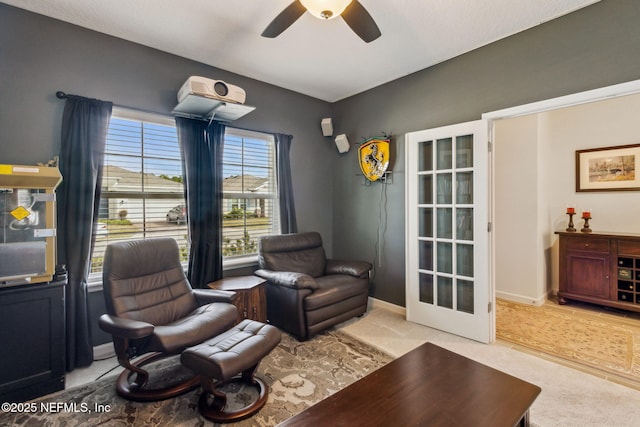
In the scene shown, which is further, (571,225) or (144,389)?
(571,225)

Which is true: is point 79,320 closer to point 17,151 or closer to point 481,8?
point 17,151

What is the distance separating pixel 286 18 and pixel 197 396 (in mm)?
2578

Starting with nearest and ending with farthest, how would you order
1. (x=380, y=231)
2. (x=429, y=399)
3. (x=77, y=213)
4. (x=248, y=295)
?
1. (x=429, y=399)
2. (x=77, y=213)
3. (x=248, y=295)
4. (x=380, y=231)

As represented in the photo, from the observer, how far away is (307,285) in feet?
9.27

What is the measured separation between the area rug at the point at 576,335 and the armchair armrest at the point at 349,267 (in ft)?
4.78

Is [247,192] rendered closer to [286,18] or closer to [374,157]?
[374,157]

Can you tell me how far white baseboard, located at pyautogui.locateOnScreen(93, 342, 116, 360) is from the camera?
8.48 feet

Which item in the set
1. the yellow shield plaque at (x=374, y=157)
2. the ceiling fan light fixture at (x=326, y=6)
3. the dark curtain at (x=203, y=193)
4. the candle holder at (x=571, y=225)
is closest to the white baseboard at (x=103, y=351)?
the dark curtain at (x=203, y=193)

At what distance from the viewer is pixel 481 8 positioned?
2.30 meters

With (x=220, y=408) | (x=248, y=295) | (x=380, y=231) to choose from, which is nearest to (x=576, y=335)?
(x=380, y=231)

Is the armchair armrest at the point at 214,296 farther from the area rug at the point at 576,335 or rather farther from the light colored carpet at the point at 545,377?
the area rug at the point at 576,335

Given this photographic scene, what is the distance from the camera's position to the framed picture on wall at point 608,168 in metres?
3.62

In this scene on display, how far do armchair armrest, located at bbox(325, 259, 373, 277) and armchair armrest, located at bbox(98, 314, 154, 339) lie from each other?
209 cm

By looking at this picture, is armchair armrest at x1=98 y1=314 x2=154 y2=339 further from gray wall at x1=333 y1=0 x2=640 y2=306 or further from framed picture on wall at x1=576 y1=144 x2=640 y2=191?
framed picture on wall at x1=576 y1=144 x2=640 y2=191
